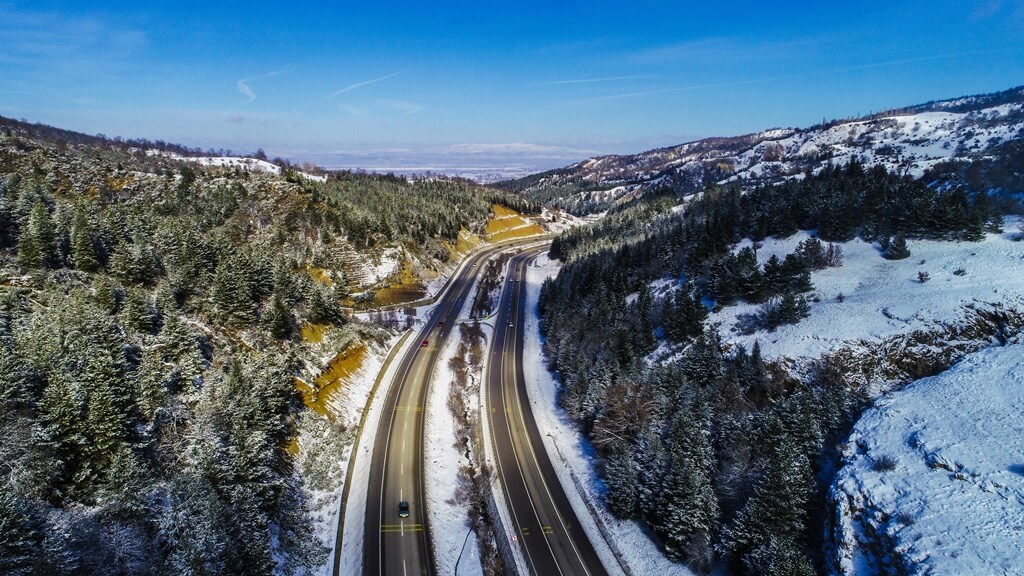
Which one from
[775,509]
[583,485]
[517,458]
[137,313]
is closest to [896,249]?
[775,509]

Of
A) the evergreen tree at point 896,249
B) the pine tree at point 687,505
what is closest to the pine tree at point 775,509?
the pine tree at point 687,505

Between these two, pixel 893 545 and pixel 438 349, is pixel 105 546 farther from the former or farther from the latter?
pixel 438 349

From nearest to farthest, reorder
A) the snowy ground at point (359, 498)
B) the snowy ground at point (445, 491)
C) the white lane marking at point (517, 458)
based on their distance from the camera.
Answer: the snowy ground at point (359, 498)
the snowy ground at point (445, 491)
the white lane marking at point (517, 458)

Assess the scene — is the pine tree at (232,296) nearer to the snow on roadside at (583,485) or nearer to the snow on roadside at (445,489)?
the snow on roadside at (445,489)

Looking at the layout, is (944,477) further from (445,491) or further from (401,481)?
(401,481)

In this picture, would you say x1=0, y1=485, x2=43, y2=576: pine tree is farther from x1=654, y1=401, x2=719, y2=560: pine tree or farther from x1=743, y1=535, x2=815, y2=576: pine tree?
x1=743, y1=535, x2=815, y2=576: pine tree

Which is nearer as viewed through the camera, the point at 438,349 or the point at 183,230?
the point at 183,230

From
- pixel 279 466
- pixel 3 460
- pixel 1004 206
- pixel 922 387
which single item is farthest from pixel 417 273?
pixel 1004 206
